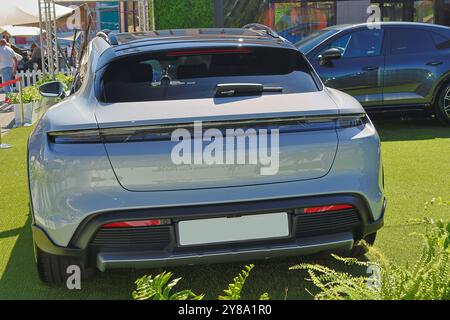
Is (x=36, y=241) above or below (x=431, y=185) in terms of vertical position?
above

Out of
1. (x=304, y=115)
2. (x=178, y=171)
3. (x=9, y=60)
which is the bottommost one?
(x=9, y=60)

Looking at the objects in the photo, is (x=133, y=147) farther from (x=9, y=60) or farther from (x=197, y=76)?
(x=9, y=60)

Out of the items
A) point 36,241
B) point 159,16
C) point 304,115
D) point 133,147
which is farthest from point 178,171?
point 159,16

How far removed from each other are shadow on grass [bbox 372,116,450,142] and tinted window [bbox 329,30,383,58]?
39.3 inches

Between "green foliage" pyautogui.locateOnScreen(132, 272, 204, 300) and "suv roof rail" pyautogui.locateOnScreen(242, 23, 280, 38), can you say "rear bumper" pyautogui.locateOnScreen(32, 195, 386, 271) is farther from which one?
"suv roof rail" pyautogui.locateOnScreen(242, 23, 280, 38)

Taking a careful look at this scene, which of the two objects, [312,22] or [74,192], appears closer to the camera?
[74,192]

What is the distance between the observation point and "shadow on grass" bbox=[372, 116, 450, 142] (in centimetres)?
856

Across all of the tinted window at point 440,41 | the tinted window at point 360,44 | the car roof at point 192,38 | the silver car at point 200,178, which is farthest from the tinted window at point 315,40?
the silver car at point 200,178

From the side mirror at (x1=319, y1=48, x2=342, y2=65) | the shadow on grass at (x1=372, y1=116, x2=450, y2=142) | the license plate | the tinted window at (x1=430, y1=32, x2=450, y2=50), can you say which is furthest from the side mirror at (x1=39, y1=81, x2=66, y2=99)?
the tinted window at (x1=430, y1=32, x2=450, y2=50)

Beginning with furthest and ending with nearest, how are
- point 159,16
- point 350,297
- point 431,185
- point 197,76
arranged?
point 159,16 < point 431,185 < point 197,76 < point 350,297

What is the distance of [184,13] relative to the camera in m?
15.2

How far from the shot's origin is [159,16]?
50.3 ft

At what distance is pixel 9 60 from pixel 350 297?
17.5 m
